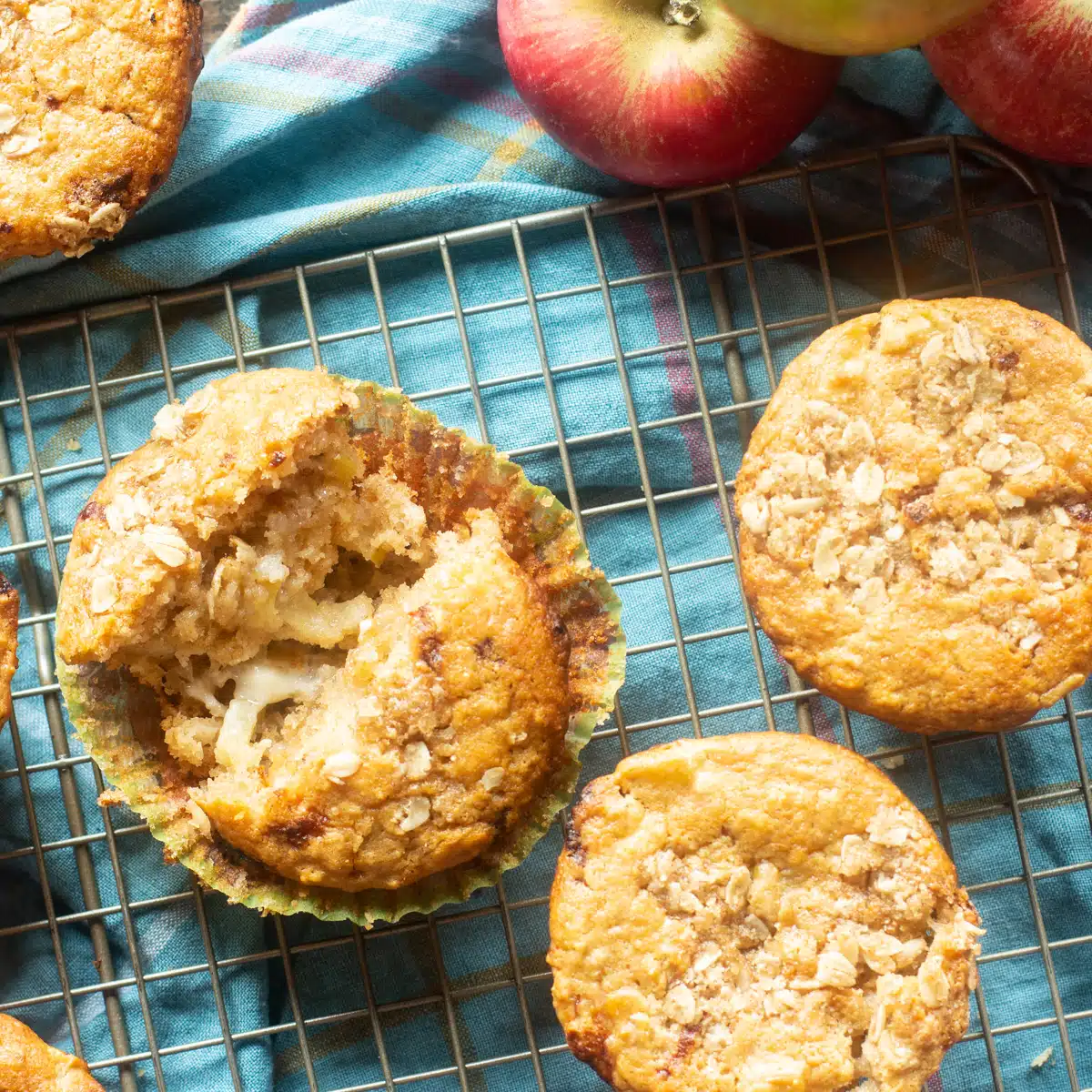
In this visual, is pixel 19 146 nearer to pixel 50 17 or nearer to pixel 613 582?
pixel 50 17

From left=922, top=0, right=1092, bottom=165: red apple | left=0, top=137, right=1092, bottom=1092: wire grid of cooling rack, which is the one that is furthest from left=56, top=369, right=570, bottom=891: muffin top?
left=922, top=0, right=1092, bottom=165: red apple

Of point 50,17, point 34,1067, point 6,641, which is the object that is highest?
point 50,17

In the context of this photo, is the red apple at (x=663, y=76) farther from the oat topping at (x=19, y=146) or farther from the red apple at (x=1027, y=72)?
the oat topping at (x=19, y=146)

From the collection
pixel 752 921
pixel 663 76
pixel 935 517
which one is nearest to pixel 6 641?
pixel 752 921

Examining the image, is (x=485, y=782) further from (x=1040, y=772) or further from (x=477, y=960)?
(x=1040, y=772)

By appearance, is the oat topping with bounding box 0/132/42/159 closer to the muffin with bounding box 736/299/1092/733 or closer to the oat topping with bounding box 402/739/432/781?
the oat topping with bounding box 402/739/432/781
